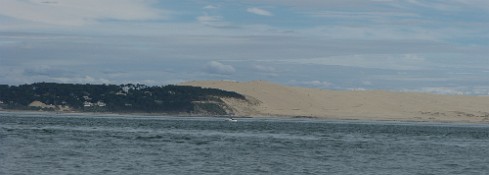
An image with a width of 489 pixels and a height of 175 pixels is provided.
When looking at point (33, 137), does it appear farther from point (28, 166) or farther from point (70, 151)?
point (28, 166)

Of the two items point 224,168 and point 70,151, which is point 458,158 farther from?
point 70,151

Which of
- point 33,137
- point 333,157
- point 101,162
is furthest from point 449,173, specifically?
point 33,137

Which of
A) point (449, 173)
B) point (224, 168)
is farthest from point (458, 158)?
point (224, 168)

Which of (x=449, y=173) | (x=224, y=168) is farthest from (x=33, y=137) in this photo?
(x=449, y=173)

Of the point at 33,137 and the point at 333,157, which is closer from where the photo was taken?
the point at 333,157

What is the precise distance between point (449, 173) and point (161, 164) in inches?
618

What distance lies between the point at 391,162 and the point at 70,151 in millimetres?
19850

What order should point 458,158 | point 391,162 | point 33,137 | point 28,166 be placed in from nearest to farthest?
point 28,166 → point 391,162 → point 458,158 → point 33,137

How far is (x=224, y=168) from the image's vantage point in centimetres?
Answer: 4959

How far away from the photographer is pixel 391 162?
190 ft

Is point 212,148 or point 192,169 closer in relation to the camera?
point 192,169

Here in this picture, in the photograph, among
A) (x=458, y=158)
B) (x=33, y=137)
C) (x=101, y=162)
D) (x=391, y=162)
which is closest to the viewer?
(x=101, y=162)

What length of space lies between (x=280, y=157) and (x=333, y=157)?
4.02 m

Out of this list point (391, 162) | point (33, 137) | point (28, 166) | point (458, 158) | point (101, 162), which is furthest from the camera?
point (33, 137)
